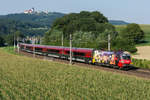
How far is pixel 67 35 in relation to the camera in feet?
382

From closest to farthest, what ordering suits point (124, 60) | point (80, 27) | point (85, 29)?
1. point (124, 60)
2. point (85, 29)
3. point (80, 27)

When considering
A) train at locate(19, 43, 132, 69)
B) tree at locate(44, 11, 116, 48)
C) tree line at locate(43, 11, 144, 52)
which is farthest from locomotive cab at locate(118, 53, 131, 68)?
tree at locate(44, 11, 116, 48)

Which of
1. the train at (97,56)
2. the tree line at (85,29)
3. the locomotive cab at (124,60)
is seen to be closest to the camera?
the locomotive cab at (124,60)

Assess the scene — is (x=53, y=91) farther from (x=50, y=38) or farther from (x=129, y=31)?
(x=129, y=31)

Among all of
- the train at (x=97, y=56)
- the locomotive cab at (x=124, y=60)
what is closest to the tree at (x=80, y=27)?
the train at (x=97, y=56)

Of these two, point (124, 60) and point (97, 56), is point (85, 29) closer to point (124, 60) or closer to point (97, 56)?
point (97, 56)

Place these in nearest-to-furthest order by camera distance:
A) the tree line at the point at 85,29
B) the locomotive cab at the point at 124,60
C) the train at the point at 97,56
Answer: the locomotive cab at the point at 124,60
the train at the point at 97,56
the tree line at the point at 85,29

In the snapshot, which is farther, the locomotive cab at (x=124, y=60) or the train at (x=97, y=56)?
the train at (x=97, y=56)

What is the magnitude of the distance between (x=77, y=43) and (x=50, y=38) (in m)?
31.8

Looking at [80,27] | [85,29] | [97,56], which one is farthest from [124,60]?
[80,27]

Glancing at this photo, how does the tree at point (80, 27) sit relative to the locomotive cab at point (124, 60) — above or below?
above

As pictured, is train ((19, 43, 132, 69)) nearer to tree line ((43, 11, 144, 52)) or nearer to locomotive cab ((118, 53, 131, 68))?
locomotive cab ((118, 53, 131, 68))

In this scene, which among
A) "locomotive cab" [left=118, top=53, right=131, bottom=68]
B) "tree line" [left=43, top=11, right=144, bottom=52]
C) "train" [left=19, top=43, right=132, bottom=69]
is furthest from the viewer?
"tree line" [left=43, top=11, right=144, bottom=52]

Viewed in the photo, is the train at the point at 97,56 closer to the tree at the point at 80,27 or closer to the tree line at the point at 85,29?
the tree line at the point at 85,29
